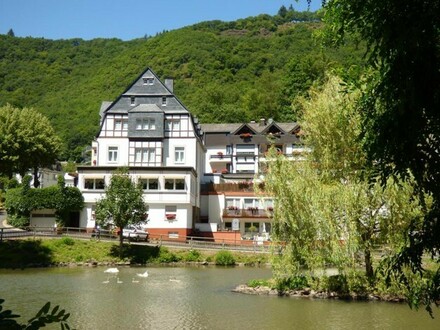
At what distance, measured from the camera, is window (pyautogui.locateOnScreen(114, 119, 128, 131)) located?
187 feet

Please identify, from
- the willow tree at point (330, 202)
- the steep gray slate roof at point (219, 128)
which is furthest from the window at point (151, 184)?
the willow tree at point (330, 202)

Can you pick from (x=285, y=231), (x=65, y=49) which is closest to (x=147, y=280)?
(x=285, y=231)

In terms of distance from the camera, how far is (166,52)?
129500mm

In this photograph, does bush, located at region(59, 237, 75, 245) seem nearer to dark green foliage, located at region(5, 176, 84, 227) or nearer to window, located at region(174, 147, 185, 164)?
dark green foliage, located at region(5, 176, 84, 227)

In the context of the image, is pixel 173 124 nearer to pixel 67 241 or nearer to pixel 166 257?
pixel 166 257

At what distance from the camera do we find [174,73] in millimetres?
118562

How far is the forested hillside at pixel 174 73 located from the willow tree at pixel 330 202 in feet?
223

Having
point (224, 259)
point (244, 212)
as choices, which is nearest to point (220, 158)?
point (244, 212)

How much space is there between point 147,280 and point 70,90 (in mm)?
98353

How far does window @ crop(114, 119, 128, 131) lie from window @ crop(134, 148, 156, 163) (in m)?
2.79

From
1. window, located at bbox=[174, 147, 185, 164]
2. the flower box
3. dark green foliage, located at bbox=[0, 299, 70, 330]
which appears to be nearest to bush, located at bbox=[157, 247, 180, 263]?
window, located at bbox=[174, 147, 185, 164]

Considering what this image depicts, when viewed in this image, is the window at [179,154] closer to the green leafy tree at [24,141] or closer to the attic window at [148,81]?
the attic window at [148,81]

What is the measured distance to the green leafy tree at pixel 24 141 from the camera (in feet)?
189

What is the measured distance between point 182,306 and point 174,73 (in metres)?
101
